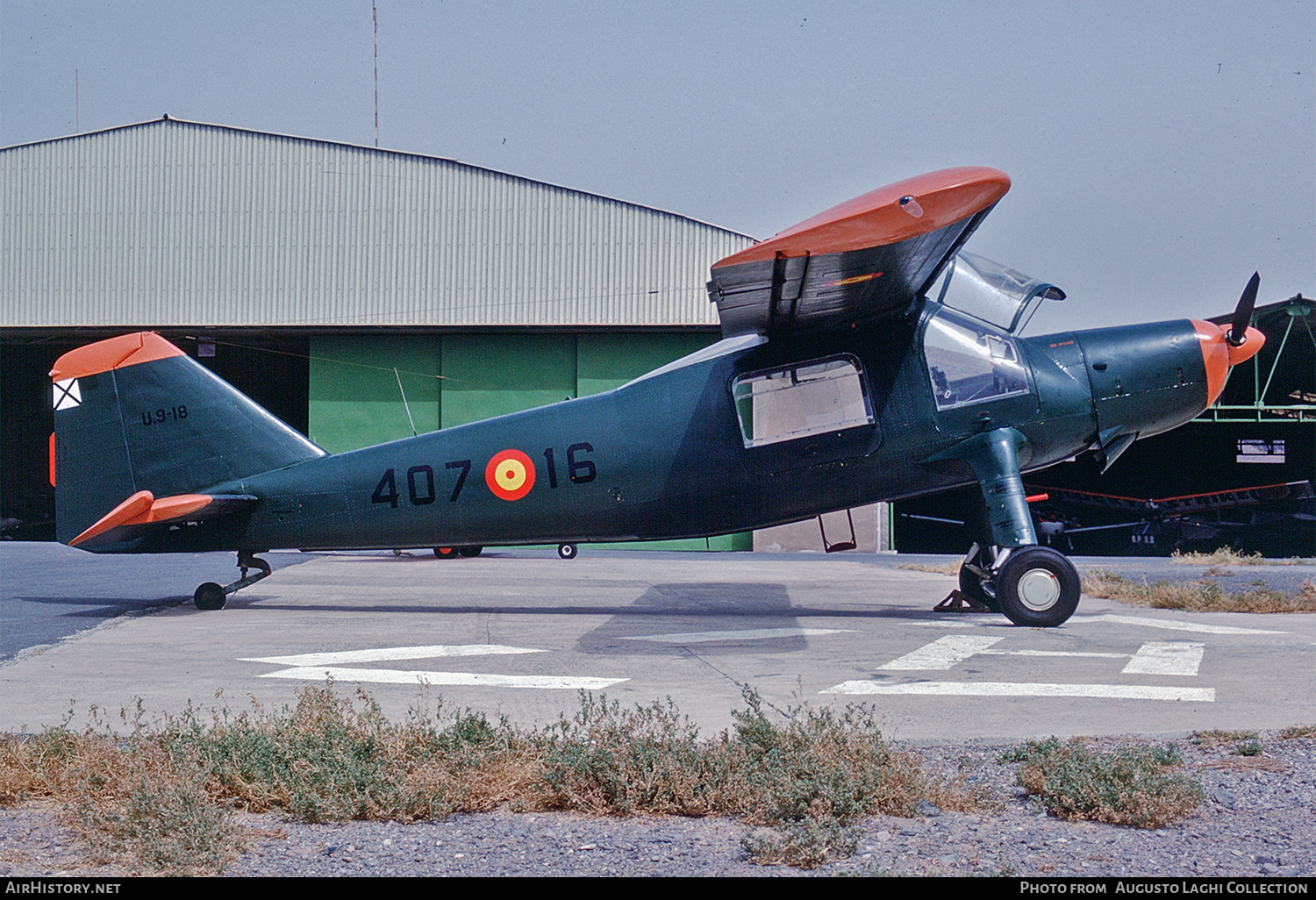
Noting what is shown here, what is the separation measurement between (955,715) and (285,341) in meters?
27.9

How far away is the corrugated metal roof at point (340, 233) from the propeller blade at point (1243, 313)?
15668mm

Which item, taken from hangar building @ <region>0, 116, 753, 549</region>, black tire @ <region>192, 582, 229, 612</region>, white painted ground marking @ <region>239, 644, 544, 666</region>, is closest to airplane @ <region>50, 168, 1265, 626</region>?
black tire @ <region>192, 582, 229, 612</region>

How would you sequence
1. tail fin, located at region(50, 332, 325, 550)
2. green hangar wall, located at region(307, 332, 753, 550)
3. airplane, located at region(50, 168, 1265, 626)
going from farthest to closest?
1. green hangar wall, located at region(307, 332, 753, 550)
2. tail fin, located at region(50, 332, 325, 550)
3. airplane, located at region(50, 168, 1265, 626)

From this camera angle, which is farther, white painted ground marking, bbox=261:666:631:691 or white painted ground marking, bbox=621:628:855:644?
white painted ground marking, bbox=621:628:855:644

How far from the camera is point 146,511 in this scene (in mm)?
10438

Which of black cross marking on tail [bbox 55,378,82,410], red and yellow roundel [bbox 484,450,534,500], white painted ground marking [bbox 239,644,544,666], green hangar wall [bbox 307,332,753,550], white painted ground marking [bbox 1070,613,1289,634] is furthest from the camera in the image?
green hangar wall [bbox 307,332,753,550]

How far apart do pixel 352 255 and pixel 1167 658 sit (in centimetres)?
2167

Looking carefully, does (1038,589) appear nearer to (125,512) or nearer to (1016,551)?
(1016,551)

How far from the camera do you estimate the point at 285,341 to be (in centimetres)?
3036

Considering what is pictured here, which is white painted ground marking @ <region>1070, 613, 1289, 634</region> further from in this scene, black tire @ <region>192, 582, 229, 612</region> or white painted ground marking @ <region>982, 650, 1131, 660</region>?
black tire @ <region>192, 582, 229, 612</region>

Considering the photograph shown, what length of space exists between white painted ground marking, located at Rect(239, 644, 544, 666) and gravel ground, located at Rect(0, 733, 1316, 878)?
3.65 metres

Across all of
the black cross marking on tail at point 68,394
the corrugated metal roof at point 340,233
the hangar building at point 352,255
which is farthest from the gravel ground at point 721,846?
the corrugated metal roof at point 340,233

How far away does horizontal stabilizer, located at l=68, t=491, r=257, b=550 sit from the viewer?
10430 mm

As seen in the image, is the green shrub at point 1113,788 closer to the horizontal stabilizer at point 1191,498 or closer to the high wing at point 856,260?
the high wing at point 856,260
